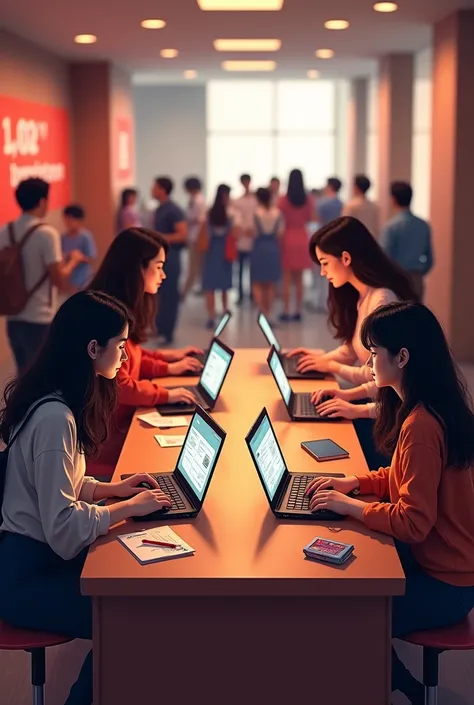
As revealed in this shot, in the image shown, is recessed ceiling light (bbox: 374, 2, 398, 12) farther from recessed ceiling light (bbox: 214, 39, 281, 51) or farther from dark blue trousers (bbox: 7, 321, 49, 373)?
dark blue trousers (bbox: 7, 321, 49, 373)

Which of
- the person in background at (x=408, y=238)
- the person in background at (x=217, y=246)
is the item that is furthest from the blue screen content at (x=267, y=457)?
the person in background at (x=217, y=246)

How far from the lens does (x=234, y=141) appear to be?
69.8 feet

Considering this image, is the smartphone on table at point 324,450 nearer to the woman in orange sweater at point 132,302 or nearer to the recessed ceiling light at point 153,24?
the woman in orange sweater at point 132,302

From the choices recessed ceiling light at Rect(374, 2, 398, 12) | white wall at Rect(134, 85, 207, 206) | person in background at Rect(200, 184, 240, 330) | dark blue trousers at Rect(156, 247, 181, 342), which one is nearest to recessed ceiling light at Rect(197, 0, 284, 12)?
recessed ceiling light at Rect(374, 2, 398, 12)

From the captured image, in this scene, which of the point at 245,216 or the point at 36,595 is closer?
the point at 36,595

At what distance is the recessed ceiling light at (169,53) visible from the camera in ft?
38.6

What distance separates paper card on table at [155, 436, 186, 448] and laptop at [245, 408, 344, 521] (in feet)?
1.88

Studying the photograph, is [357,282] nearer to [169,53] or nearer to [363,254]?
[363,254]

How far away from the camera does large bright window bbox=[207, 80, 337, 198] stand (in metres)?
21.1

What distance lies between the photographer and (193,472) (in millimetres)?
3297

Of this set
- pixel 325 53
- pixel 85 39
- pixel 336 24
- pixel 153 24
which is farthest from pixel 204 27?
pixel 325 53

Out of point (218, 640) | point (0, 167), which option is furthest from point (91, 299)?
point (0, 167)

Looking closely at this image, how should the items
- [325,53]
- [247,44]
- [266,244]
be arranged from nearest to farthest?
[247,44], [266,244], [325,53]

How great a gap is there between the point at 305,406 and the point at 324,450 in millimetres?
715
